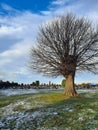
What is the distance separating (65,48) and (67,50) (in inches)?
16.2

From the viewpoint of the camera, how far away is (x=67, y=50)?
140 feet

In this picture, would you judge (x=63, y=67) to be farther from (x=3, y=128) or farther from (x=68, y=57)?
(x=3, y=128)

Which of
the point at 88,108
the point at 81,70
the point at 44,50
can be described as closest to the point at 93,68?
the point at 81,70

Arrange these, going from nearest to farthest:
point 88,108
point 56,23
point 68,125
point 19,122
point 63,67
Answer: point 68,125 < point 19,122 < point 88,108 < point 63,67 < point 56,23

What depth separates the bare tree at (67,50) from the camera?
42600 mm

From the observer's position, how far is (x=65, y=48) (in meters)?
42.8

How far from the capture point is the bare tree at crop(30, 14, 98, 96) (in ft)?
140

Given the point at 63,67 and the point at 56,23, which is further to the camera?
the point at 56,23

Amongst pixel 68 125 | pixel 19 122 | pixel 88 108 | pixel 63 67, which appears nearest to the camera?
pixel 68 125

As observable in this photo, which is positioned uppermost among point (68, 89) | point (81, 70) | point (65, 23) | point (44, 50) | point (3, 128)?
point (65, 23)

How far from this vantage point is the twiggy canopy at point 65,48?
140 ft

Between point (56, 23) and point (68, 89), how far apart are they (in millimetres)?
10159

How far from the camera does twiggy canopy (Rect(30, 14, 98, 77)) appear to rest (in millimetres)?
42562

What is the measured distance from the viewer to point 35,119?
→ 22.4 meters
